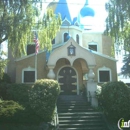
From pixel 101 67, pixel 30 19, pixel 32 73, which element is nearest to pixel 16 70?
pixel 32 73

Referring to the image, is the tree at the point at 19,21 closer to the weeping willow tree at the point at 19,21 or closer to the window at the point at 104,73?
the weeping willow tree at the point at 19,21

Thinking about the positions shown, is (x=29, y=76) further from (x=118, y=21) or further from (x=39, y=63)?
(x=118, y=21)

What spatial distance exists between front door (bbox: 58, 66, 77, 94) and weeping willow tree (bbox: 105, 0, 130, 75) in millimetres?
6913

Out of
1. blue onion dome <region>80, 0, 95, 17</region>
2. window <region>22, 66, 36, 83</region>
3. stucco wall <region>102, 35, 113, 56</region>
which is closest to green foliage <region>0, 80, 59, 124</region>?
window <region>22, 66, 36, 83</region>

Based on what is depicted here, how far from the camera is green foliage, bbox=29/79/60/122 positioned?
14.5 metres

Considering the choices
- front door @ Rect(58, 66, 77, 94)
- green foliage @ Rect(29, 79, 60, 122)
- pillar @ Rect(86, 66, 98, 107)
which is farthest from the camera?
front door @ Rect(58, 66, 77, 94)

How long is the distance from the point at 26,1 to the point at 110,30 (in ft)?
20.4

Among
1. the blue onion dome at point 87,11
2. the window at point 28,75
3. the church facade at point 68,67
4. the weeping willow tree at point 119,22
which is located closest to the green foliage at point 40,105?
the church facade at point 68,67

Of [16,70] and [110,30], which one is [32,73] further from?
[110,30]

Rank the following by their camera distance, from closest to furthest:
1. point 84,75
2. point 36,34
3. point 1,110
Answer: point 1,110
point 36,34
point 84,75

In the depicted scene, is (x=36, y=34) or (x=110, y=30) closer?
(x=110, y=30)

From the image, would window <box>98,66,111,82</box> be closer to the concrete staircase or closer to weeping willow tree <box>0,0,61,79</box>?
the concrete staircase

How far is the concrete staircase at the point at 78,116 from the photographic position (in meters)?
14.5

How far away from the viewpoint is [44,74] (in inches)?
891
